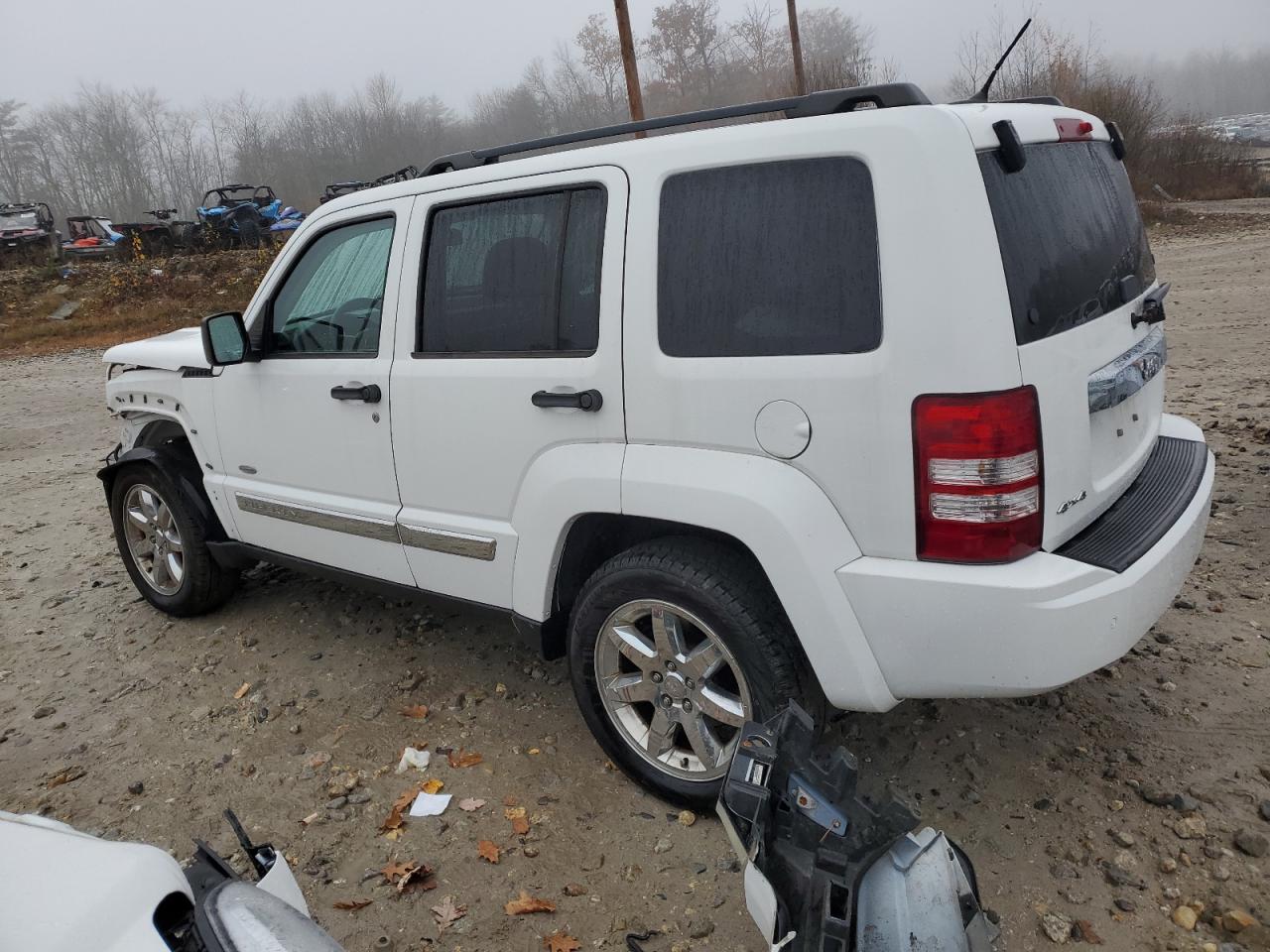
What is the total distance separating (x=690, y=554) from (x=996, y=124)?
1.37m

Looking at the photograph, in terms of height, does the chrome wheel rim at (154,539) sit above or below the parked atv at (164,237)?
below

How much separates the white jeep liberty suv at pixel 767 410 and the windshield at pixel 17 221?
2572cm

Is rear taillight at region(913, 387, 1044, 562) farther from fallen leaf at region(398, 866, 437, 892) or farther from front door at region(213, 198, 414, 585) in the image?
front door at region(213, 198, 414, 585)

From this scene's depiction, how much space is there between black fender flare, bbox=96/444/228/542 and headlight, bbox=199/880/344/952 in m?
3.02

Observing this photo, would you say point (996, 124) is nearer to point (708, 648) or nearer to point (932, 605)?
point (932, 605)

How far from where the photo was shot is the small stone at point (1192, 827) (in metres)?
2.54

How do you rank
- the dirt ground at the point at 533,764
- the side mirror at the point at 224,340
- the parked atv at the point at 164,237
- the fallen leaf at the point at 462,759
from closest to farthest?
the dirt ground at the point at 533,764 < the fallen leaf at the point at 462,759 < the side mirror at the point at 224,340 < the parked atv at the point at 164,237

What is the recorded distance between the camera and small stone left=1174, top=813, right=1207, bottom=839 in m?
2.54

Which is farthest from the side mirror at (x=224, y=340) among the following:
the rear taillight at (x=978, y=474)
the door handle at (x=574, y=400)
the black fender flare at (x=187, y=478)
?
the rear taillight at (x=978, y=474)

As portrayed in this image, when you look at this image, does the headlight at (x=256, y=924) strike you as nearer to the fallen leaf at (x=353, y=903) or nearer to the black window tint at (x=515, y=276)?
the fallen leaf at (x=353, y=903)

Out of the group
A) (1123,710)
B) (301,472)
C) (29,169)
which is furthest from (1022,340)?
(29,169)

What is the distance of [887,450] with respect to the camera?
2.17 metres

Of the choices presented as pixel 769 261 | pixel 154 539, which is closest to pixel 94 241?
pixel 154 539

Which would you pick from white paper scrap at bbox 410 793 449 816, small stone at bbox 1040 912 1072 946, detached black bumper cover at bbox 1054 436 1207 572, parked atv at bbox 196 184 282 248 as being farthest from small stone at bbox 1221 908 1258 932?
parked atv at bbox 196 184 282 248
